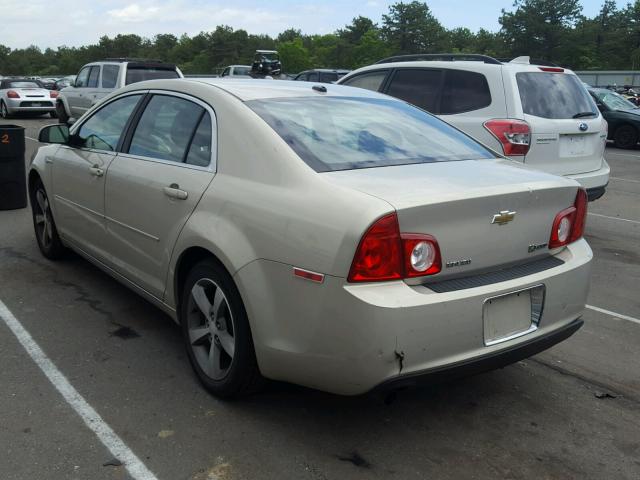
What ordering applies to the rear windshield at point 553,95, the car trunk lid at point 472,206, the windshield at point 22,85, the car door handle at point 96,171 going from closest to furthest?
the car trunk lid at point 472,206
the car door handle at point 96,171
the rear windshield at point 553,95
the windshield at point 22,85

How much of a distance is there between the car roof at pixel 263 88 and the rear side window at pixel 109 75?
1178 centimetres

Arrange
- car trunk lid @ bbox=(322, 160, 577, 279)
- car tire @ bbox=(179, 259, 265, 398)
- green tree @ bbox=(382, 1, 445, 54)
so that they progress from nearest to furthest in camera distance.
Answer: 1. car trunk lid @ bbox=(322, 160, 577, 279)
2. car tire @ bbox=(179, 259, 265, 398)
3. green tree @ bbox=(382, 1, 445, 54)

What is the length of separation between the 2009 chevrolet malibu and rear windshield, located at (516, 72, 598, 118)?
296 cm

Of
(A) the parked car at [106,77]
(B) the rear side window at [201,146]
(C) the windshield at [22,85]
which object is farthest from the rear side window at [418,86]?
(C) the windshield at [22,85]

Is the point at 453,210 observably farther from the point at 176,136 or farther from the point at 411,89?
the point at 411,89

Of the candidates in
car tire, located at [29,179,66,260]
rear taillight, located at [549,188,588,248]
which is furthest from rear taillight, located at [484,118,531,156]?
car tire, located at [29,179,66,260]

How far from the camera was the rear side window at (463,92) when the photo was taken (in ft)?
22.9

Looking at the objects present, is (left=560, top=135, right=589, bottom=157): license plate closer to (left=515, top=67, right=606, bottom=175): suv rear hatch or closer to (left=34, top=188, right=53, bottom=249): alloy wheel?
(left=515, top=67, right=606, bottom=175): suv rear hatch

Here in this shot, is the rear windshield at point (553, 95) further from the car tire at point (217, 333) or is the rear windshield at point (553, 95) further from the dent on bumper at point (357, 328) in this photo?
the car tire at point (217, 333)

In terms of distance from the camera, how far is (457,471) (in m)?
2.93

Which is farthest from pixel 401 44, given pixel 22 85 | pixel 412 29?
pixel 22 85

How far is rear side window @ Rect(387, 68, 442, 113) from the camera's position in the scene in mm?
7473

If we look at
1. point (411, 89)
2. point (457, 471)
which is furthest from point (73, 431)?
point (411, 89)

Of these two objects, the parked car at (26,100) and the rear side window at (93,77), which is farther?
the parked car at (26,100)
